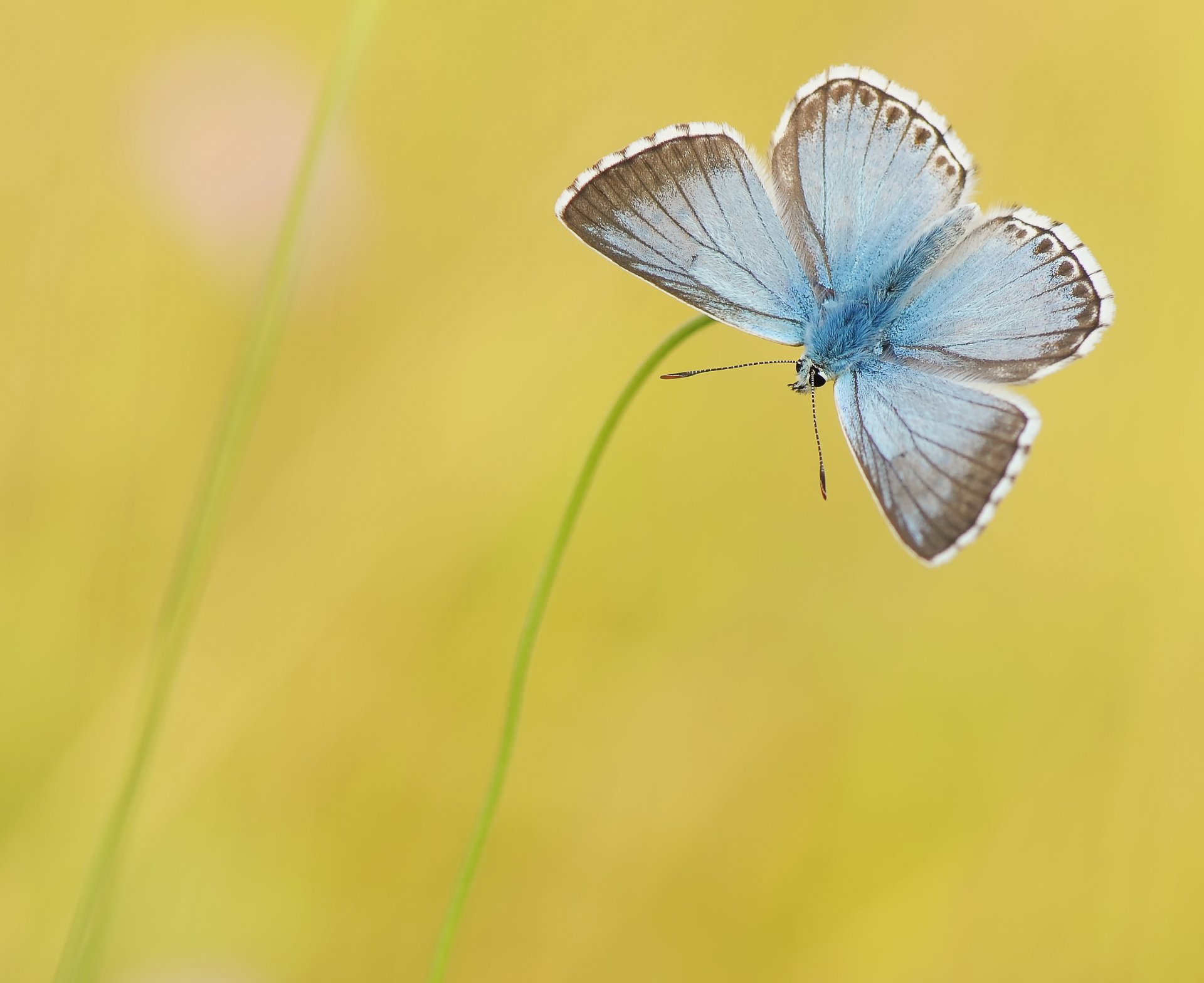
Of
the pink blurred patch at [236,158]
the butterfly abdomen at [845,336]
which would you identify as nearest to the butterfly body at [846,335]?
the butterfly abdomen at [845,336]

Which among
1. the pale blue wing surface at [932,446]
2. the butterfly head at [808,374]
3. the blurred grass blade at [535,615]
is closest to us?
the blurred grass blade at [535,615]

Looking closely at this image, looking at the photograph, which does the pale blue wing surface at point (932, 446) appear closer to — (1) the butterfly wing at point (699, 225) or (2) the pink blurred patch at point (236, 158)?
(1) the butterfly wing at point (699, 225)

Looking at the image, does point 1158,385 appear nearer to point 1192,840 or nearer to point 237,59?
point 1192,840

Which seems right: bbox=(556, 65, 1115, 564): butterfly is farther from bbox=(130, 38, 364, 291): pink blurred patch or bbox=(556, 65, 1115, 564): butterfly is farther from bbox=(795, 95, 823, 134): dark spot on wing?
bbox=(130, 38, 364, 291): pink blurred patch

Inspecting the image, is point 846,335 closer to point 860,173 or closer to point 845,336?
point 845,336

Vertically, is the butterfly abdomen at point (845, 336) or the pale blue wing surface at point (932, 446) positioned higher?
the butterfly abdomen at point (845, 336)
